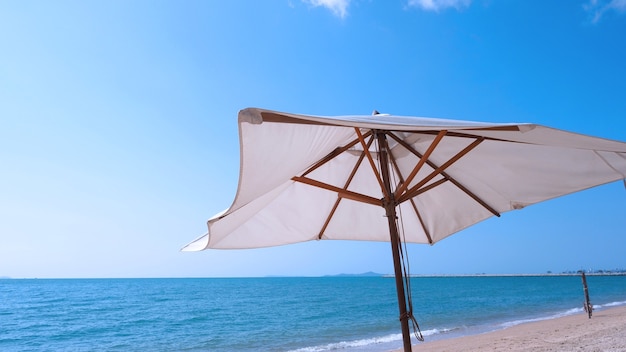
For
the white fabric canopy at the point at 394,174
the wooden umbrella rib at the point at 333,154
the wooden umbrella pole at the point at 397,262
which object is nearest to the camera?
the white fabric canopy at the point at 394,174

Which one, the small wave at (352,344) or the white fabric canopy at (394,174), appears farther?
the small wave at (352,344)

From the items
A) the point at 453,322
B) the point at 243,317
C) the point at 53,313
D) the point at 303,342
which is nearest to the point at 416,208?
the point at 303,342

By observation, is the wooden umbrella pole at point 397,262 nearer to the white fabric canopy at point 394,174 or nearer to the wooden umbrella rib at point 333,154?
the white fabric canopy at point 394,174

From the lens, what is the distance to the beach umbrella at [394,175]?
6.88 feet

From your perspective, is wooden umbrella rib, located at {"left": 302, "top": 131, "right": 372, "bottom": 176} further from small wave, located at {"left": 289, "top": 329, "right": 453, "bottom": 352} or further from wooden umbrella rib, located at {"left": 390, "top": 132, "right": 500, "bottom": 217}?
small wave, located at {"left": 289, "top": 329, "right": 453, "bottom": 352}

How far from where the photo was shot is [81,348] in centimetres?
1777

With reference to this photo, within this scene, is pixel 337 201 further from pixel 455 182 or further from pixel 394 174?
pixel 455 182

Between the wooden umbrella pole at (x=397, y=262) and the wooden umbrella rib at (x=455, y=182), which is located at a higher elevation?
the wooden umbrella rib at (x=455, y=182)

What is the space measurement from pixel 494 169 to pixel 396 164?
0.83 m

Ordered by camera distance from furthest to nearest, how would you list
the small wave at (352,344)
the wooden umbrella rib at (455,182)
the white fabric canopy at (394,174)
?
the small wave at (352,344), the wooden umbrella rib at (455,182), the white fabric canopy at (394,174)

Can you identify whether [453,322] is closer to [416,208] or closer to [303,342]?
[303,342]

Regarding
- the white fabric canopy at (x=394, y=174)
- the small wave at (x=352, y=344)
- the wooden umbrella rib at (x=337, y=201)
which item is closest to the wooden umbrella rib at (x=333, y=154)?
the white fabric canopy at (x=394, y=174)

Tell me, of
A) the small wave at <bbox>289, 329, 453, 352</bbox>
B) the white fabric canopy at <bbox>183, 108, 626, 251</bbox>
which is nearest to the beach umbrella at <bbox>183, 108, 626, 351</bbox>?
the white fabric canopy at <bbox>183, 108, 626, 251</bbox>

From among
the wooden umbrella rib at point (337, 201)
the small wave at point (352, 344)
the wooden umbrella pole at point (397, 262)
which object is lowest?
A: the small wave at point (352, 344)
